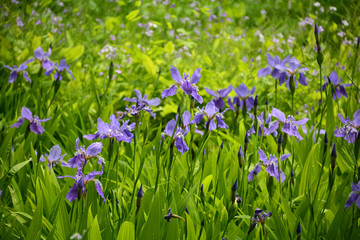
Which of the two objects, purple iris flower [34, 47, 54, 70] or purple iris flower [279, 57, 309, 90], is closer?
purple iris flower [279, 57, 309, 90]

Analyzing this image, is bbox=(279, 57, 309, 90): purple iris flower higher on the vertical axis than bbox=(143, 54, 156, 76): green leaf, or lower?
higher

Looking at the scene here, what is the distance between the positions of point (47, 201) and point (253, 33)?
16.7 feet

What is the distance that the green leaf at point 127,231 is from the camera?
3.39 ft

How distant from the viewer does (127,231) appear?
1045 millimetres

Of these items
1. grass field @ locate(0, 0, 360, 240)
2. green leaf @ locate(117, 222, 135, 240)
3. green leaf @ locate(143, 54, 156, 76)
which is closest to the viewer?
green leaf @ locate(117, 222, 135, 240)

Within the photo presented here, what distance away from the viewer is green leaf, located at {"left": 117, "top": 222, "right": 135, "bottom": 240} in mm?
1033

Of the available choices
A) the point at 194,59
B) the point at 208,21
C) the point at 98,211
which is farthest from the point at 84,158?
the point at 208,21

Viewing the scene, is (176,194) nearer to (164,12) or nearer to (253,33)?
(164,12)

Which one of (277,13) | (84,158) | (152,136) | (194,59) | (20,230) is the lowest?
(277,13)

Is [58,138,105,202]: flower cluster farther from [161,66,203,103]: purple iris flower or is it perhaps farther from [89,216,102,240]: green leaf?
[161,66,203,103]: purple iris flower

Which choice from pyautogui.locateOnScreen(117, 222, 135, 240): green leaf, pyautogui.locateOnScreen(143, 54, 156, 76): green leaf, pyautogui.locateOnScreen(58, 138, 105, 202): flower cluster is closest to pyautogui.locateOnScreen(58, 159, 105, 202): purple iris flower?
pyautogui.locateOnScreen(58, 138, 105, 202): flower cluster

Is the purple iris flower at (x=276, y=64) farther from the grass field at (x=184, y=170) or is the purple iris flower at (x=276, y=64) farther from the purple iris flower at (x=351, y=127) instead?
the purple iris flower at (x=351, y=127)

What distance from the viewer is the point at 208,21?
6.38m

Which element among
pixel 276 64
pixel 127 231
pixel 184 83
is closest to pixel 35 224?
pixel 127 231
